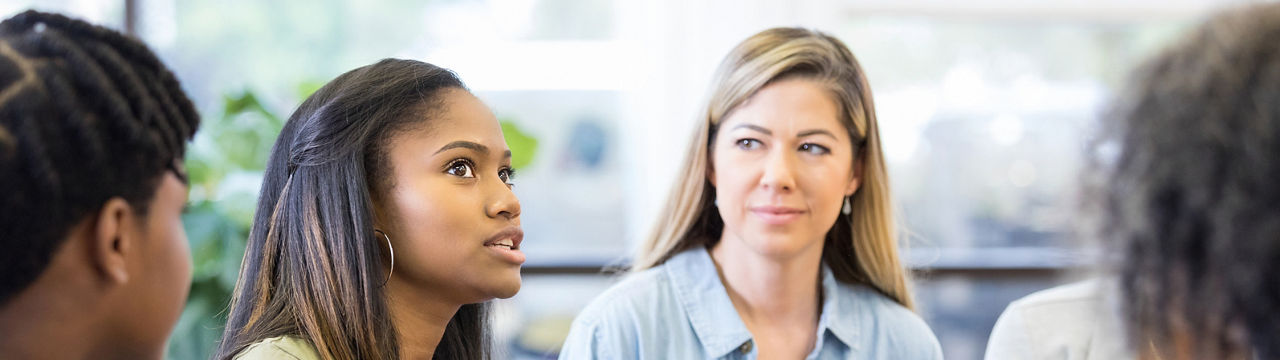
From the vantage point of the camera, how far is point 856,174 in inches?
76.2

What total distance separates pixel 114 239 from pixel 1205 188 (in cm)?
90

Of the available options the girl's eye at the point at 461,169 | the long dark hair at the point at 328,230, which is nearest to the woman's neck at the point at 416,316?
the long dark hair at the point at 328,230

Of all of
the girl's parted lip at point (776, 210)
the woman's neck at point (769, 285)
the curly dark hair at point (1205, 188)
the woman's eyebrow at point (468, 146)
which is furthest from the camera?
the woman's neck at point (769, 285)

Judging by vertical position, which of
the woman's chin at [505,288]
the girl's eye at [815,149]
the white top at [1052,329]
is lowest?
the white top at [1052,329]

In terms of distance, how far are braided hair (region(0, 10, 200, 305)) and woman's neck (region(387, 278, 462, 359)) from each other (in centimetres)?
51

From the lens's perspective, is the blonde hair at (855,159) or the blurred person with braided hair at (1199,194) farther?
the blonde hair at (855,159)

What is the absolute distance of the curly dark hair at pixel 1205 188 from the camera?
0.76m

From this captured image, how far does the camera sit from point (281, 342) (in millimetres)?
1236

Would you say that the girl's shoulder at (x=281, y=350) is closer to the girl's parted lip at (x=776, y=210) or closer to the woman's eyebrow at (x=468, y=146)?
the woman's eyebrow at (x=468, y=146)

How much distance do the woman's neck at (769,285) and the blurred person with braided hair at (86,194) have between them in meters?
1.14

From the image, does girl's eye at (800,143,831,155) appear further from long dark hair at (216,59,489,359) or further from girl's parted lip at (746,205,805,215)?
long dark hair at (216,59,489,359)

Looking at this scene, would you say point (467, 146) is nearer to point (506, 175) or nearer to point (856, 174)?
point (506, 175)

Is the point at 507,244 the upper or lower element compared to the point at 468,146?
lower

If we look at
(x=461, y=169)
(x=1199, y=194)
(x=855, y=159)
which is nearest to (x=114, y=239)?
(x=461, y=169)
